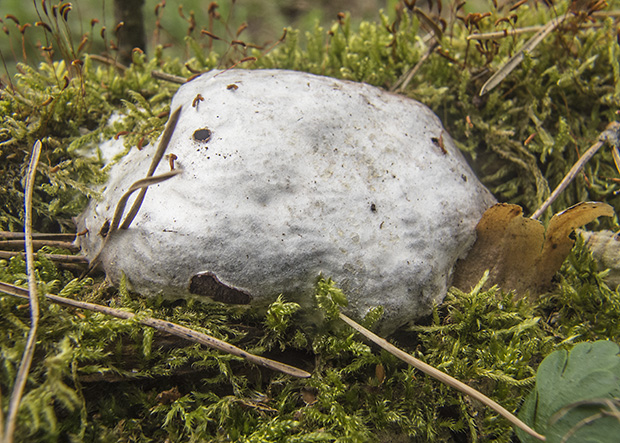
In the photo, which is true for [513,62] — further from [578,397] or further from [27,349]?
[27,349]

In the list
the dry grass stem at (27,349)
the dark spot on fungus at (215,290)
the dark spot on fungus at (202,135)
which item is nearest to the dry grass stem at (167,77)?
the dark spot on fungus at (202,135)

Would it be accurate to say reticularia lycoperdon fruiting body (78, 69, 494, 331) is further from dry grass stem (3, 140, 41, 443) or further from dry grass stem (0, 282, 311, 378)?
dry grass stem (3, 140, 41, 443)

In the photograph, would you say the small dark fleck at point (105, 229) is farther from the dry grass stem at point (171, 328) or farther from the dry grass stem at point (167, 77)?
the dry grass stem at point (167, 77)

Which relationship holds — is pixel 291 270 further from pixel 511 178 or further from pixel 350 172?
pixel 511 178

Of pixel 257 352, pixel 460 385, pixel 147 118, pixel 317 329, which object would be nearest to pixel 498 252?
pixel 460 385

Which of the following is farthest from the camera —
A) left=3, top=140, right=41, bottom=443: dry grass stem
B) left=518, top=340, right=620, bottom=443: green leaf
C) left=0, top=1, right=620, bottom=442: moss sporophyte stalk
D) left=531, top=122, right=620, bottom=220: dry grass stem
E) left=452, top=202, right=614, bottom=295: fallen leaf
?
left=531, top=122, right=620, bottom=220: dry grass stem

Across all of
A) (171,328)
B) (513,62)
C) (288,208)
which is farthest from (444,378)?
(513,62)

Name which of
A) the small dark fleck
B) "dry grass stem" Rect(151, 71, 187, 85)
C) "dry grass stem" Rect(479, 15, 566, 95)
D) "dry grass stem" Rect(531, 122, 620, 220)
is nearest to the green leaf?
"dry grass stem" Rect(531, 122, 620, 220)
